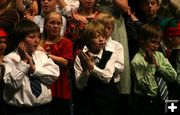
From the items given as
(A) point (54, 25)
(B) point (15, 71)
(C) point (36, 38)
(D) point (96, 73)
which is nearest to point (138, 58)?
(D) point (96, 73)

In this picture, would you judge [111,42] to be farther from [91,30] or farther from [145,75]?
[145,75]

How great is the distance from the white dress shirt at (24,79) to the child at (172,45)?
1179 millimetres

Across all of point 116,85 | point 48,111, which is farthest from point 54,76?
point 116,85

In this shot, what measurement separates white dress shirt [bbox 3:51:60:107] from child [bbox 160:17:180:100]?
3.87 ft

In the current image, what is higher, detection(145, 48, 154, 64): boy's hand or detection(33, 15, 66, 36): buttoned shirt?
detection(33, 15, 66, 36): buttoned shirt

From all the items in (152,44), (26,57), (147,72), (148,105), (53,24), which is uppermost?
(53,24)

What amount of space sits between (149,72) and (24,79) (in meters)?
1.15

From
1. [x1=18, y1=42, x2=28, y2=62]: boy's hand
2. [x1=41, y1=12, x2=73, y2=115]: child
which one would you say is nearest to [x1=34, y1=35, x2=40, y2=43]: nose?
[x1=18, y1=42, x2=28, y2=62]: boy's hand

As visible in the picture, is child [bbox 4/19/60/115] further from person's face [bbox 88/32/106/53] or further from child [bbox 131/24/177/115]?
child [bbox 131/24/177/115]

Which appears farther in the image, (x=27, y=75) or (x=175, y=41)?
(x=175, y=41)

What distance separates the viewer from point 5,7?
4539 millimetres

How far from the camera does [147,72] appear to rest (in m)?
4.27

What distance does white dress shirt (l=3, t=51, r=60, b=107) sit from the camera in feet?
12.5

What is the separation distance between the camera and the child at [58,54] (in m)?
4.25
